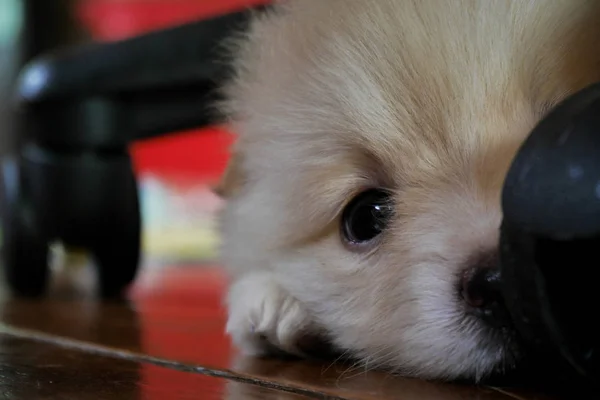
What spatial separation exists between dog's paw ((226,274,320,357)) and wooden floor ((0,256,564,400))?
0.05 metres

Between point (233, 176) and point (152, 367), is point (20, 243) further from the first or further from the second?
point (152, 367)

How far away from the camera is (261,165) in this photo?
1.81 metres

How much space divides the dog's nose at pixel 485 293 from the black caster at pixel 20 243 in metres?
2.27

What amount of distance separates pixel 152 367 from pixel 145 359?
0.11 metres

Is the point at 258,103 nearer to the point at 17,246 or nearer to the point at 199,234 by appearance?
the point at 17,246

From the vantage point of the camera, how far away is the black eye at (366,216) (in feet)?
4.93

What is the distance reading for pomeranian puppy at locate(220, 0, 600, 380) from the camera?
1286 mm

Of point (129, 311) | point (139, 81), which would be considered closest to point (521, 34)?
point (129, 311)

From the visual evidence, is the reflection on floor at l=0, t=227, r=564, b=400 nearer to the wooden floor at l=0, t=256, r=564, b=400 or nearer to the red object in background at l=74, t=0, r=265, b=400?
the wooden floor at l=0, t=256, r=564, b=400

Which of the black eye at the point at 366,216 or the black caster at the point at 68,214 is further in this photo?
the black caster at the point at 68,214

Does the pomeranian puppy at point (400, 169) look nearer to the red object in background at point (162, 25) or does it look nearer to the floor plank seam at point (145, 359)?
the floor plank seam at point (145, 359)

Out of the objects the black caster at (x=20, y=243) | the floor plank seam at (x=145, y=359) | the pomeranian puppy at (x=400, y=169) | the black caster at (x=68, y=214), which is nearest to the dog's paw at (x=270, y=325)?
the pomeranian puppy at (x=400, y=169)

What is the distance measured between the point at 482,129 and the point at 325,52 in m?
0.40

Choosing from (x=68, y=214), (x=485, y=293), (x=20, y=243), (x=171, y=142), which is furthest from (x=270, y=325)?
(x=171, y=142)
